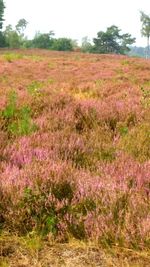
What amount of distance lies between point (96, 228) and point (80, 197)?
1.47 feet

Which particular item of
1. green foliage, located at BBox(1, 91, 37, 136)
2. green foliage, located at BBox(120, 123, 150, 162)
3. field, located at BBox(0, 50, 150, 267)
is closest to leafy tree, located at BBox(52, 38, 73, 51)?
green foliage, located at BBox(1, 91, 37, 136)

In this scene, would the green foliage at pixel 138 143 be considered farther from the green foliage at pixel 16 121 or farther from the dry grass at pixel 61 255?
the dry grass at pixel 61 255

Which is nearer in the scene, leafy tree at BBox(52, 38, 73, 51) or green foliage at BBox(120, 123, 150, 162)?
green foliage at BBox(120, 123, 150, 162)

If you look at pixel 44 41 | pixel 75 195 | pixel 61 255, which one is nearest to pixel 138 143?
pixel 75 195

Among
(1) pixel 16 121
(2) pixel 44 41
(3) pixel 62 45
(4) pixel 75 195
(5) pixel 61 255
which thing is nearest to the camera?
(5) pixel 61 255

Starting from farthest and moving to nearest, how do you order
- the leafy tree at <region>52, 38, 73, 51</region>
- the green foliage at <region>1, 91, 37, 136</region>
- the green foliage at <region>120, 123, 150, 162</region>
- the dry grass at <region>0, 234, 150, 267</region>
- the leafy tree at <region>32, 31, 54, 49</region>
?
1. the leafy tree at <region>32, 31, 54, 49</region>
2. the leafy tree at <region>52, 38, 73, 51</region>
3. the green foliage at <region>1, 91, 37, 136</region>
4. the green foliage at <region>120, 123, 150, 162</region>
5. the dry grass at <region>0, 234, 150, 267</region>

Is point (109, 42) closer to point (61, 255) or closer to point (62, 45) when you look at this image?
point (62, 45)

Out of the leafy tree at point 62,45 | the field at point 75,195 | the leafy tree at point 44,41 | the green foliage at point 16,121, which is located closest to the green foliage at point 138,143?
the field at point 75,195

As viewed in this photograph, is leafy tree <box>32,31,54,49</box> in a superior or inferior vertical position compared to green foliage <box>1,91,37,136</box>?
superior

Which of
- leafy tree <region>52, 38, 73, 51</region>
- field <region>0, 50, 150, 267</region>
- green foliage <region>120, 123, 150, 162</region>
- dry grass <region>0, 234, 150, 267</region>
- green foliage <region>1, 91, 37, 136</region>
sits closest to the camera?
dry grass <region>0, 234, 150, 267</region>

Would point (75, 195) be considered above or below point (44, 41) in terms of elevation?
below

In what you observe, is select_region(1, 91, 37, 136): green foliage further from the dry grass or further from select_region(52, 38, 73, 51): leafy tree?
select_region(52, 38, 73, 51): leafy tree

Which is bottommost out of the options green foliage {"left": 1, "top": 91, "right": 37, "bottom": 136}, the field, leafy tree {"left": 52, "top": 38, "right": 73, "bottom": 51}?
the field

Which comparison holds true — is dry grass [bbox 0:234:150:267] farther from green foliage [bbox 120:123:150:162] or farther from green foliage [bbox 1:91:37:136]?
green foliage [bbox 1:91:37:136]
